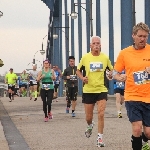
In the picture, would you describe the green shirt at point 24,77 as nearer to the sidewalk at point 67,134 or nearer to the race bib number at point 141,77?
the sidewalk at point 67,134

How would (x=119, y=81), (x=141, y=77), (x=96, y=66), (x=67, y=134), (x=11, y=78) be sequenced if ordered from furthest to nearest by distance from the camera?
(x=11, y=78) < (x=67, y=134) < (x=96, y=66) < (x=119, y=81) < (x=141, y=77)

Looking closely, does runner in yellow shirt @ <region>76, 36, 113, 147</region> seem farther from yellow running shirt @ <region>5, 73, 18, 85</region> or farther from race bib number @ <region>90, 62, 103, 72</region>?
yellow running shirt @ <region>5, 73, 18, 85</region>

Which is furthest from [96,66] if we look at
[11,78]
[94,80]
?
[11,78]

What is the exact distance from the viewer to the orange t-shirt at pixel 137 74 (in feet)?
24.7

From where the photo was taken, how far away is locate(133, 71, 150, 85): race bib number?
7.51 meters

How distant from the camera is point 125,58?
768 cm

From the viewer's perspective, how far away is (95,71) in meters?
10.9

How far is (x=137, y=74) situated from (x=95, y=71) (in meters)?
3.40

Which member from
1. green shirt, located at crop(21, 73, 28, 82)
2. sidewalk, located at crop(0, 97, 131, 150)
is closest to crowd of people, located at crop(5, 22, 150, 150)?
sidewalk, located at crop(0, 97, 131, 150)

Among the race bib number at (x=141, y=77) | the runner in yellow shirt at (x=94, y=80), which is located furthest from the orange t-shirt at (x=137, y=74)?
the runner in yellow shirt at (x=94, y=80)

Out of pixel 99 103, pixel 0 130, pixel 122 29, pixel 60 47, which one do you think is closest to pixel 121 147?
pixel 99 103

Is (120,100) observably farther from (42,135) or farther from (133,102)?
(133,102)

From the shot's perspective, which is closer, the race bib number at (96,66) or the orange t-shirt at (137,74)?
the orange t-shirt at (137,74)

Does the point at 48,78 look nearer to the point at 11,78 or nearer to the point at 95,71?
the point at 95,71
